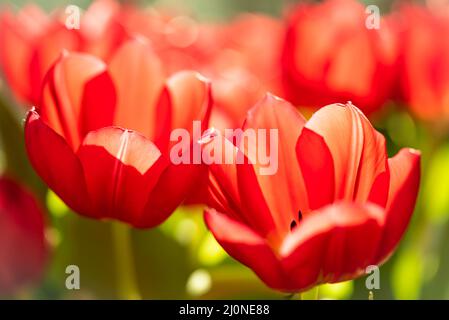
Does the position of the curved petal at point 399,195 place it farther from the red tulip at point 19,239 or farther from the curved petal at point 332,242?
the red tulip at point 19,239

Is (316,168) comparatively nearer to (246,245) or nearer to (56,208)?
(246,245)

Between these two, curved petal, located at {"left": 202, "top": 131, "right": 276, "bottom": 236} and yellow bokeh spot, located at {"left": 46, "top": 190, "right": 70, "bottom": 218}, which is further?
yellow bokeh spot, located at {"left": 46, "top": 190, "right": 70, "bottom": 218}

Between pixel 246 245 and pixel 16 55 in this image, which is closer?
pixel 246 245

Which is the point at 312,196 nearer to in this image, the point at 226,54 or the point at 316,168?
the point at 316,168

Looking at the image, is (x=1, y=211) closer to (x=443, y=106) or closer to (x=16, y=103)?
(x=16, y=103)

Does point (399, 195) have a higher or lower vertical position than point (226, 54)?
lower

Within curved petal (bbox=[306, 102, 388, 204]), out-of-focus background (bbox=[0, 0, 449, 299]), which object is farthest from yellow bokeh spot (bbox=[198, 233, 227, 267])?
curved petal (bbox=[306, 102, 388, 204])

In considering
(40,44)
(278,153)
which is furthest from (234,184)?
(40,44)

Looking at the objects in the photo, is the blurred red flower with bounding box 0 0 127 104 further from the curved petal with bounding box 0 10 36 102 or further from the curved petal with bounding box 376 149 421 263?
the curved petal with bounding box 376 149 421 263
